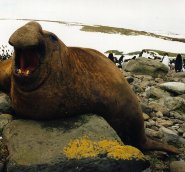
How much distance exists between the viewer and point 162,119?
9.34 meters

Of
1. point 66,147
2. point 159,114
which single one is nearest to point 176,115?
point 159,114

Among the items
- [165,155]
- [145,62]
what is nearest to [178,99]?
[165,155]

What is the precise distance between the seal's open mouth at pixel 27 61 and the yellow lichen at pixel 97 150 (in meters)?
1.09

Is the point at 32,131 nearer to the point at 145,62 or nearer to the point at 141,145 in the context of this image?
the point at 141,145

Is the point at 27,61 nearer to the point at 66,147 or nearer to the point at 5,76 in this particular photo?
the point at 66,147

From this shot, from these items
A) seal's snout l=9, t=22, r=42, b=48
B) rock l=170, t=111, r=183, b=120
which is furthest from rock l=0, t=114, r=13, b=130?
rock l=170, t=111, r=183, b=120

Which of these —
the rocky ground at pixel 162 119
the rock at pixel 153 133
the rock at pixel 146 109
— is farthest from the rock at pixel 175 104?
the rock at pixel 153 133

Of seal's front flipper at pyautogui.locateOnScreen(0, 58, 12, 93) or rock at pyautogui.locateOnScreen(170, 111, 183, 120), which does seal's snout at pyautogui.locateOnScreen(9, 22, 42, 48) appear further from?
rock at pyautogui.locateOnScreen(170, 111, 183, 120)

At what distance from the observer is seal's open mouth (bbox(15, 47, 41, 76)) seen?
554 centimetres

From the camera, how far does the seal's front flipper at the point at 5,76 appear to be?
276 inches

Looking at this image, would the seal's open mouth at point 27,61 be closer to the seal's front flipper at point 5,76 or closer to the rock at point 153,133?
the seal's front flipper at point 5,76

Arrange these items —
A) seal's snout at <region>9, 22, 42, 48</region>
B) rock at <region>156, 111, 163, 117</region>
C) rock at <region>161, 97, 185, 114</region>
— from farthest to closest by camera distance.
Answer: rock at <region>161, 97, 185, 114</region>, rock at <region>156, 111, 163, 117</region>, seal's snout at <region>9, 22, 42, 48</region>

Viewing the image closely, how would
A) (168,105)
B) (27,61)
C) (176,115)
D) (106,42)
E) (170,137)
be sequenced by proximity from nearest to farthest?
(27,61) < (170,137) < (176,115) < (168,105) < (106,42)

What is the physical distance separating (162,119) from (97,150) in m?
3.77
